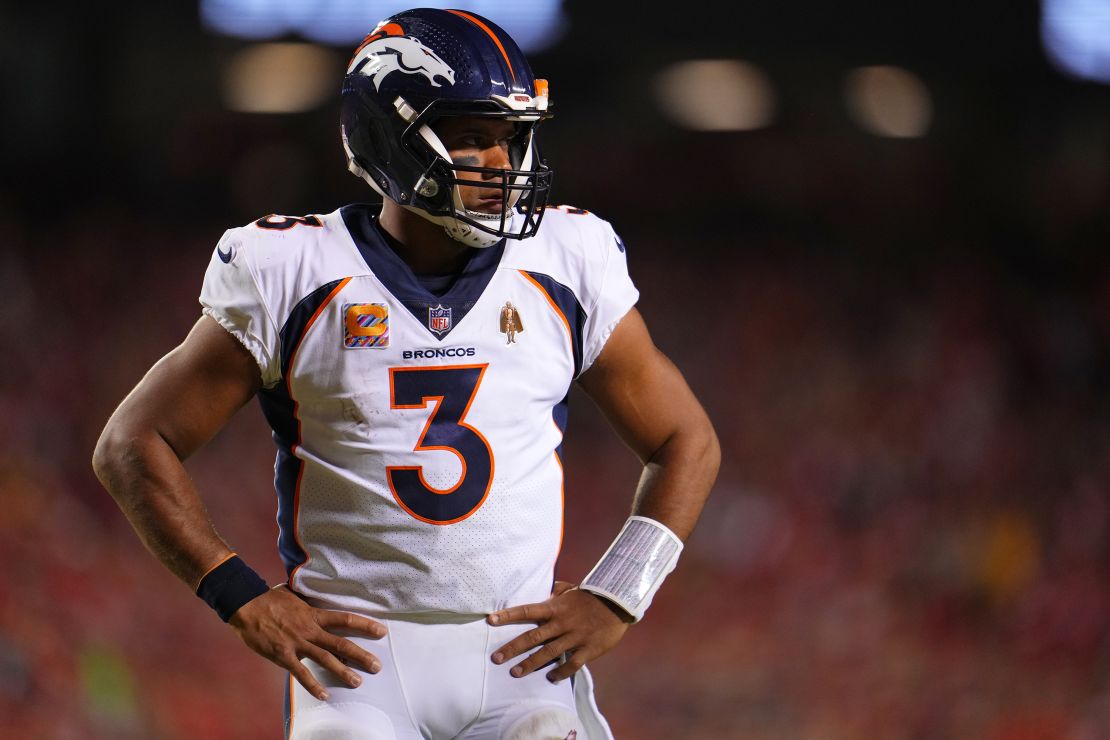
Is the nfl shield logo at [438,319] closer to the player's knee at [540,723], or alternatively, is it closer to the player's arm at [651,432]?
the player's arm at [651,432]

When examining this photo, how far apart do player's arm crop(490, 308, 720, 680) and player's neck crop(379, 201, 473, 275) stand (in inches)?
10.3

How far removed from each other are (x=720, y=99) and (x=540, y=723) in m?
6.78

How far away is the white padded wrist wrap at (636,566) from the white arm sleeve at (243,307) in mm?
559

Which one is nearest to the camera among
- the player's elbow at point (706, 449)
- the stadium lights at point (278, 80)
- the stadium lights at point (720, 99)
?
the player's elbow at point (706, 449)

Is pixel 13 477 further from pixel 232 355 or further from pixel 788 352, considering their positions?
pixel 232 355

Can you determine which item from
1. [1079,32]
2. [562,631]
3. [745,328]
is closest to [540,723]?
[562,631]

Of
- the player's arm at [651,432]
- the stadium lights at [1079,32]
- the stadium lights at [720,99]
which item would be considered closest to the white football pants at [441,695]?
the player's arm at [651,432]

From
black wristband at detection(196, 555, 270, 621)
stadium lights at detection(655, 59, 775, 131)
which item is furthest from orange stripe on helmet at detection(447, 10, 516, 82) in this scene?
stadium lights at detection(655, 59, 775, 131)

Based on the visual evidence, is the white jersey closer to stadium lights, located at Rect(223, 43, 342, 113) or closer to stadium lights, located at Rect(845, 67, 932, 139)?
stadium lights, located at Rect(223, 43, 342, 113)

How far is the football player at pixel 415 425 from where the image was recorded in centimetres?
179

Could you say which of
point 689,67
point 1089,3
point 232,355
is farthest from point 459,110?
point 689,67

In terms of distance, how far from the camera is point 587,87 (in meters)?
7.99

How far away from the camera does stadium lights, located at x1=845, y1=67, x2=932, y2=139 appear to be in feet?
25.9

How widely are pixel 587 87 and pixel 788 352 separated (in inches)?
80.3
